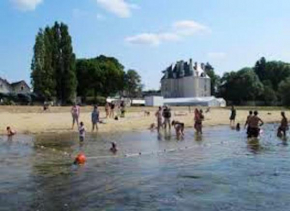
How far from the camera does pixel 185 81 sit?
153 m

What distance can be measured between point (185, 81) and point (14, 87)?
47636 millimetres

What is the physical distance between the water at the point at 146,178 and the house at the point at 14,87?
10910cm

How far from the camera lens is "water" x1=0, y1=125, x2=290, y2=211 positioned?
12.0m

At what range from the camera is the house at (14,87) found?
429ft

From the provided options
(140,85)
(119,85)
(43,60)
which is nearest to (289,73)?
(140,85)

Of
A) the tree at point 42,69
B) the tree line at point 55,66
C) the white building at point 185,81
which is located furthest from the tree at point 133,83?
the tree at point 42,69

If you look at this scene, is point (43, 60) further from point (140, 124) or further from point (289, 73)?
point (289, 73)

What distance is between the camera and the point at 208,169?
57.9ft

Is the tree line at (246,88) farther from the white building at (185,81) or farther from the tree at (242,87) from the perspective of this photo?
the white building at (185,81)

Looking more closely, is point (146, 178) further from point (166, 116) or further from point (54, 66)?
point (54, 66)

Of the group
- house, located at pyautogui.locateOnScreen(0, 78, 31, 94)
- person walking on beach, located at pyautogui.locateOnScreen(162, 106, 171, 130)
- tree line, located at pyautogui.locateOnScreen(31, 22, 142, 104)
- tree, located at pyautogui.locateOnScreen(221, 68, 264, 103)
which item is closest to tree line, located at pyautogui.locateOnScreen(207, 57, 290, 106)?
tree, located at pyautogui.locateOnScreen(221, 68, 264, 103)

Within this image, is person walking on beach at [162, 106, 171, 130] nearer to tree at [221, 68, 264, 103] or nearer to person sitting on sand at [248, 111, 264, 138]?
person sitting on sand at [248, 111, 264, 138]

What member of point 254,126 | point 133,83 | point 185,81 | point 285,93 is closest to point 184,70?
point 185,81

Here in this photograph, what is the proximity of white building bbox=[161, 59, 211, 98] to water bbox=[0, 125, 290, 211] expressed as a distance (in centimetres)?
12585
